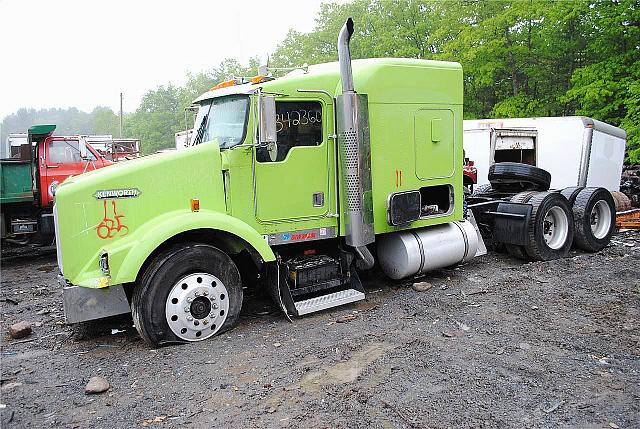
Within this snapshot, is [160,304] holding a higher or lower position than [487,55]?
lower

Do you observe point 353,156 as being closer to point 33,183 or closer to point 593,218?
point 593,218

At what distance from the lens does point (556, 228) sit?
8859 mm

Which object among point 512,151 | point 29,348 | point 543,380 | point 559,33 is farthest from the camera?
point 559,33

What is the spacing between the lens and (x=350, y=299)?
630 cm

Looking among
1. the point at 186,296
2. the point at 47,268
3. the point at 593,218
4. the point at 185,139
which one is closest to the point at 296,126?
the point at 185,139

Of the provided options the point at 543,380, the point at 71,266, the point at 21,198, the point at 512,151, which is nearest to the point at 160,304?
the point at 71,266

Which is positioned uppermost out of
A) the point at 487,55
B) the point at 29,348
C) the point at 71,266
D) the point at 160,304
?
the point at 487,55

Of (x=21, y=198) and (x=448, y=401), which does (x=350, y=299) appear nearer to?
(x=448, y=401)

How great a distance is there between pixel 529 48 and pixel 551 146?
29.6 feet

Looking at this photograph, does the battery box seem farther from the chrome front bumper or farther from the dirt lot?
the chrome front bumper

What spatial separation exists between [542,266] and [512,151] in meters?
4.62

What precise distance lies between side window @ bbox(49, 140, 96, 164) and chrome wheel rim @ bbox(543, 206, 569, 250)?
888 cm

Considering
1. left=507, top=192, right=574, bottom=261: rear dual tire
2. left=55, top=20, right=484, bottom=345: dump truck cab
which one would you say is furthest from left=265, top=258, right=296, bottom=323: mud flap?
left=507, top=192, right=574, bottom=261: rear dual tire

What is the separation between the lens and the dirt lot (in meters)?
3.93
